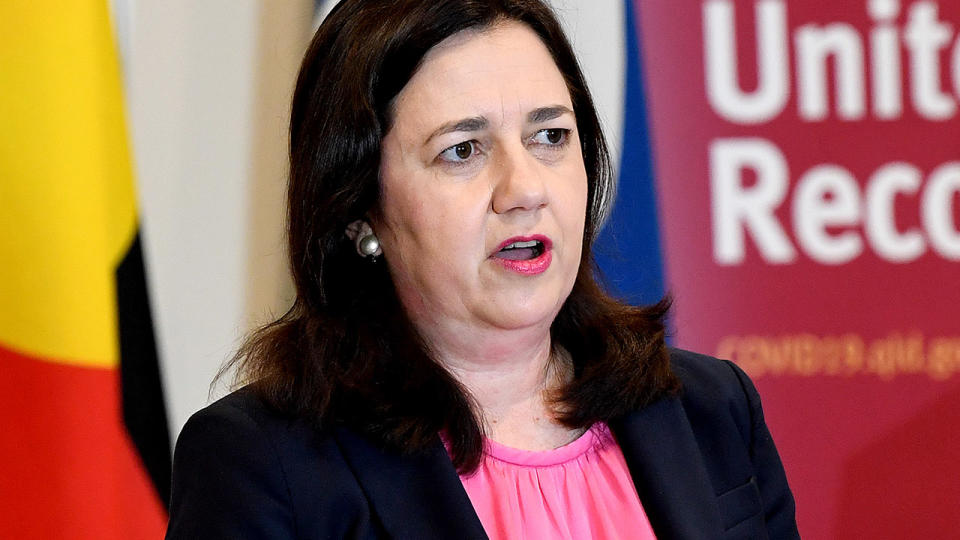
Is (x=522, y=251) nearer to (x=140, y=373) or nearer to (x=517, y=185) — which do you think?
(x=517, y=185)

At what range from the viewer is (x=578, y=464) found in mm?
1717

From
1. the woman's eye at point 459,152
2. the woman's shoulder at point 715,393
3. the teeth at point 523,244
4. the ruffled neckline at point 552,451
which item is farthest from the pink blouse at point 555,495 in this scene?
the woman's eye at point 459,152

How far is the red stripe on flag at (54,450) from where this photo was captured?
2557 millimetres

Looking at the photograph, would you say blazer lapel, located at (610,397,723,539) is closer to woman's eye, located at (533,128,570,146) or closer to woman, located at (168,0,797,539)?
woman, located at (168,0,797,539)

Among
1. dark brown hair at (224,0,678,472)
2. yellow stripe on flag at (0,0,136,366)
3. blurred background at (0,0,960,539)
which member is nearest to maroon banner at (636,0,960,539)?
blurred background at (0,0,960,539)

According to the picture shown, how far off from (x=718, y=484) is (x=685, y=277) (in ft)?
2.91

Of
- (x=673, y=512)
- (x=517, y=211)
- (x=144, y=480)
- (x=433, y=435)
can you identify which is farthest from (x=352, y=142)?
(x=144, y=480)

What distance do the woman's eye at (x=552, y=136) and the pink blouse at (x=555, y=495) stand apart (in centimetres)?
41

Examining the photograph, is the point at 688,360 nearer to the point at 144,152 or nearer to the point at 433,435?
the point at 433,435

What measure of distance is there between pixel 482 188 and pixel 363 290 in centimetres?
25

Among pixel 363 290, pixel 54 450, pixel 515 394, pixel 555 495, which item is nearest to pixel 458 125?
pixel 363 290

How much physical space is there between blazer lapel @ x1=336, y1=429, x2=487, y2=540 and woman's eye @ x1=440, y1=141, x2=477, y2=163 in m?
0.37

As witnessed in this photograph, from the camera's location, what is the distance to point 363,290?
1733mm

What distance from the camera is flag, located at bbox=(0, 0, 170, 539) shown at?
8.32ft
